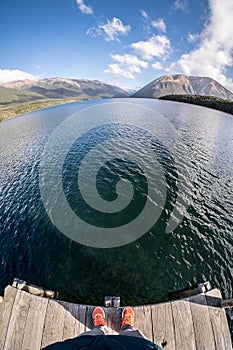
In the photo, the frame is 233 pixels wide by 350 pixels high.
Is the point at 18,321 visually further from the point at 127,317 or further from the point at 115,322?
the point at 127,317

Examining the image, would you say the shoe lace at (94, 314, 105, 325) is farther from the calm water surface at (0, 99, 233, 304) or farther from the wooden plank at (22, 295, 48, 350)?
the calm water surface at (0, 99, 233, 304)

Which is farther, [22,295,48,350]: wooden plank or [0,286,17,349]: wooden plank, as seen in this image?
[0,286,17,349]: wooden plank

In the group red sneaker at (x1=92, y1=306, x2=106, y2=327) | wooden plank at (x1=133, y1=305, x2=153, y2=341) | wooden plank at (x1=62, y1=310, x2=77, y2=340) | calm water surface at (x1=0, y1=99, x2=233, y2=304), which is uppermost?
red sneaker at (x1=92, y1=306, x2=106, y2=327)

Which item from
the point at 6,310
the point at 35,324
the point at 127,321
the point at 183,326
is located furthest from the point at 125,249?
the point at 6,310

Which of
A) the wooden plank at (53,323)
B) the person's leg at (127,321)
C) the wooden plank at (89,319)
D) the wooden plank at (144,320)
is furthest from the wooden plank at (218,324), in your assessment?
the wooden plank at (53,323)

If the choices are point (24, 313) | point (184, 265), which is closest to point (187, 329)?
point (184, 265)

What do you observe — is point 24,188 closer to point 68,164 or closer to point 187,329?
point 68,164

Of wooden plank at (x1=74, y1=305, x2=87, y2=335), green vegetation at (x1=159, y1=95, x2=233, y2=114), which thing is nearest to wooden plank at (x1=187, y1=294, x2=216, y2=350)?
wooden plank at (x1=74, y1=305, x2=87, y2=335)
